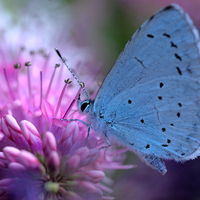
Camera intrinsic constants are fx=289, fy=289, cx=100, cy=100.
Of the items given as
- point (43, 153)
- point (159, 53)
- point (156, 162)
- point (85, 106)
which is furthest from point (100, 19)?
point (43, 153)

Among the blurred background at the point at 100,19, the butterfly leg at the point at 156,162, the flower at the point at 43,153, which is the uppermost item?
the blurred background at the point at 100,19

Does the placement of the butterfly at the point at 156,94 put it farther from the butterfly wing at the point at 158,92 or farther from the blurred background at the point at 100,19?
the blurred background at the point at 100,19

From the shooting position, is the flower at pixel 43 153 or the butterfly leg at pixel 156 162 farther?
the butterfly leg at pixel 156 162

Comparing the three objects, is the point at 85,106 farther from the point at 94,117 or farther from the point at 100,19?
the point at 100,19

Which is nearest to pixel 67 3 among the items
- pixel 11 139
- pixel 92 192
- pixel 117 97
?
pixel 117 97

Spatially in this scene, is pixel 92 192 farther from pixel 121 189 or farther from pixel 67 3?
pixel 67 3

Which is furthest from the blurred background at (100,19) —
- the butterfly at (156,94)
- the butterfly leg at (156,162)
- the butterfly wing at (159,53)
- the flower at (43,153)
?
the butterfly wing at (159,53)

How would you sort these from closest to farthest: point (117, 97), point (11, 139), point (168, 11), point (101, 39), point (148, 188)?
point (168, 11) < point (11, 139) < point (117, 97) < point (148, 188) < point (101, 39)
